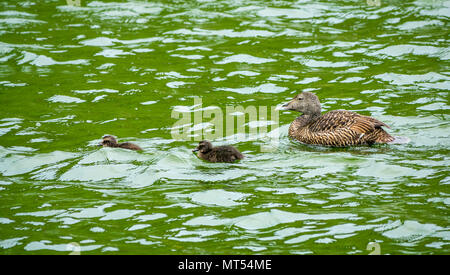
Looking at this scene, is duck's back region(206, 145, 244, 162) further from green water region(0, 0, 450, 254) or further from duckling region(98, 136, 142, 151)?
duckling region(98, 136, 142, 151)

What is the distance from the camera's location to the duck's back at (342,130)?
11445 mm

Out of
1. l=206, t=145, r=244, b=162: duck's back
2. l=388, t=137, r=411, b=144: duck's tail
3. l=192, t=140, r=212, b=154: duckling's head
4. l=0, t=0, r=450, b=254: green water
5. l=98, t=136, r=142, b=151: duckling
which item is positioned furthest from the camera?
l=98, t=136, r=142, b=151: duckling

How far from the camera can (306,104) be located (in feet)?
41.4

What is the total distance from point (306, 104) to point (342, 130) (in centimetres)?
121

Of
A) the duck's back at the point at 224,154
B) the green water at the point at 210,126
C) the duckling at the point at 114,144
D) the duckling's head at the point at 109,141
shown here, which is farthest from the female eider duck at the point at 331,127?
the duckling's head at the point at 109,141

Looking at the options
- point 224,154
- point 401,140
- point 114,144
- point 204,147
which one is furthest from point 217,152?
point 401,140

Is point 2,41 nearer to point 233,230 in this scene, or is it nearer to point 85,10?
point 85,10

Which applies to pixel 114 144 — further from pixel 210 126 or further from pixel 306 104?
pixel 306 104

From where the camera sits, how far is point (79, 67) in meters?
15.8

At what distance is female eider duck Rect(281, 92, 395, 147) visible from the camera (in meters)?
11.5

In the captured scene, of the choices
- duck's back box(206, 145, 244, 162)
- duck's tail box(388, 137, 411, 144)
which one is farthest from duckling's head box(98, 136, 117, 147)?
duck's tail box(388, 137, 411, 144)

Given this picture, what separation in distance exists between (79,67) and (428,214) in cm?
961

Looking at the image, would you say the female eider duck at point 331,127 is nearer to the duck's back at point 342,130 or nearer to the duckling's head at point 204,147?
the duck's back at point 342,130

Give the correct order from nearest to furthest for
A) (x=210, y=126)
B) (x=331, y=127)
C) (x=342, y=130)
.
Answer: (x=342, y=130), (x=331, y=127), (x=210, y=126)
